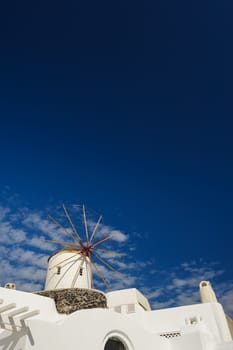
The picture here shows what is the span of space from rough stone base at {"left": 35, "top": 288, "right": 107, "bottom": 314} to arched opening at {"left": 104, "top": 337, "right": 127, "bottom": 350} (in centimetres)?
479

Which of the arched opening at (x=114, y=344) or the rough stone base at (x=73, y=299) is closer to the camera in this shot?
the arched opening at (x=114, y=344)

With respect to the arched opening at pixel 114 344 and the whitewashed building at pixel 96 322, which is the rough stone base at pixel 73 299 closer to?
the whitewashed building at pixel 96 322

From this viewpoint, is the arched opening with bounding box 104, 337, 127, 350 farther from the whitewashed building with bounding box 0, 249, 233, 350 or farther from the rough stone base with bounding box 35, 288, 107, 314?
the rough stone base with bounding box 35, 288, 107, 314

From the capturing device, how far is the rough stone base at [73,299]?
15.2m

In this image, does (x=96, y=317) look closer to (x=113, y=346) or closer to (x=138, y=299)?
(x=113, y=346)

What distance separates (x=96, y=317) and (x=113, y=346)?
1.36 m

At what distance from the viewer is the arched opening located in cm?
1080

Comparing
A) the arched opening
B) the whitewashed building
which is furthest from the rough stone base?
the arched opening

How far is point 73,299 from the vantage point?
51.0ft

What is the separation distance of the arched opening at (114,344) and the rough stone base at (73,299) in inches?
189

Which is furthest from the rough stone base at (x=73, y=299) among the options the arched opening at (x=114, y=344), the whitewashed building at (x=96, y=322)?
the arched opening at (x=114, y=344)

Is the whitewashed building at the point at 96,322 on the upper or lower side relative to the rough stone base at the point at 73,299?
lower

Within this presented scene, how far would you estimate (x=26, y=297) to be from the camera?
14.0m

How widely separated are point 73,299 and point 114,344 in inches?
200
